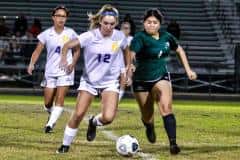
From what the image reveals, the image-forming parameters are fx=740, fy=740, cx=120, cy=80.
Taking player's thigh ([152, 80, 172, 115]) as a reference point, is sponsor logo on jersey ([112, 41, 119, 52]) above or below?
above

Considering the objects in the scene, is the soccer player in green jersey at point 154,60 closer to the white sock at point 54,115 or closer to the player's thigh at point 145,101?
the player's thigh at point 145,101

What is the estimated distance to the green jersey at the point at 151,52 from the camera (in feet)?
37.0

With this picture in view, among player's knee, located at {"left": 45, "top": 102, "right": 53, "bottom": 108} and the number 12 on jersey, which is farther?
player's knee, located at {"left": 45, "top": 102, "right": 53, "bottom": 108}

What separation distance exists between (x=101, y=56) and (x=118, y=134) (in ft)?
11.1

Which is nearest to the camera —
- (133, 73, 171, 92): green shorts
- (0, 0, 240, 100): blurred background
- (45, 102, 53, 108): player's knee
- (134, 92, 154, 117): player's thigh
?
(133, 73, 171, 92): green shorts

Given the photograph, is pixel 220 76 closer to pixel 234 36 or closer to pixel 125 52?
pixel 234 36

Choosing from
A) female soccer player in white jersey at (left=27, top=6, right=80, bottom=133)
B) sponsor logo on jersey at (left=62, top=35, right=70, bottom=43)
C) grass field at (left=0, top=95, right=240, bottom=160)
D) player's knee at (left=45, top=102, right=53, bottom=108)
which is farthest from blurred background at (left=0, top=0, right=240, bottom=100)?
sponsor logo on jersey at (left=62, top=35, right=70, bottom=43)

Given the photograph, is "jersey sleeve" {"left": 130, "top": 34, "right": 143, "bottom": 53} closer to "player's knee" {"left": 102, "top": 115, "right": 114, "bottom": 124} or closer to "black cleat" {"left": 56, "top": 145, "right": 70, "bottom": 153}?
"player's knee" {"left": 102, "top": 115, "right": 114, "bottom": 124}

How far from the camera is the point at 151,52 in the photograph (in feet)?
37.1

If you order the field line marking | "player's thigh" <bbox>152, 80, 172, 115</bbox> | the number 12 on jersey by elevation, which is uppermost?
the number 12 on jersey

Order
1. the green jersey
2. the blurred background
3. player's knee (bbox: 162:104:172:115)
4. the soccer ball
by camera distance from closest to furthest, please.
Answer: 1. the soccer ball
2. player's knee (bbox: 162:104:172:115)
3. the green jersey
4. the blurred background

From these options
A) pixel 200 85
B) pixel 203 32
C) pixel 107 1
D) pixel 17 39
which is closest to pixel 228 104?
pixel 200 85

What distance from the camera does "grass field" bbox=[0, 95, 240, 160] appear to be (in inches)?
418

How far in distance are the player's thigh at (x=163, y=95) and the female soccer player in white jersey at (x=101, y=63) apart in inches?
27.9
